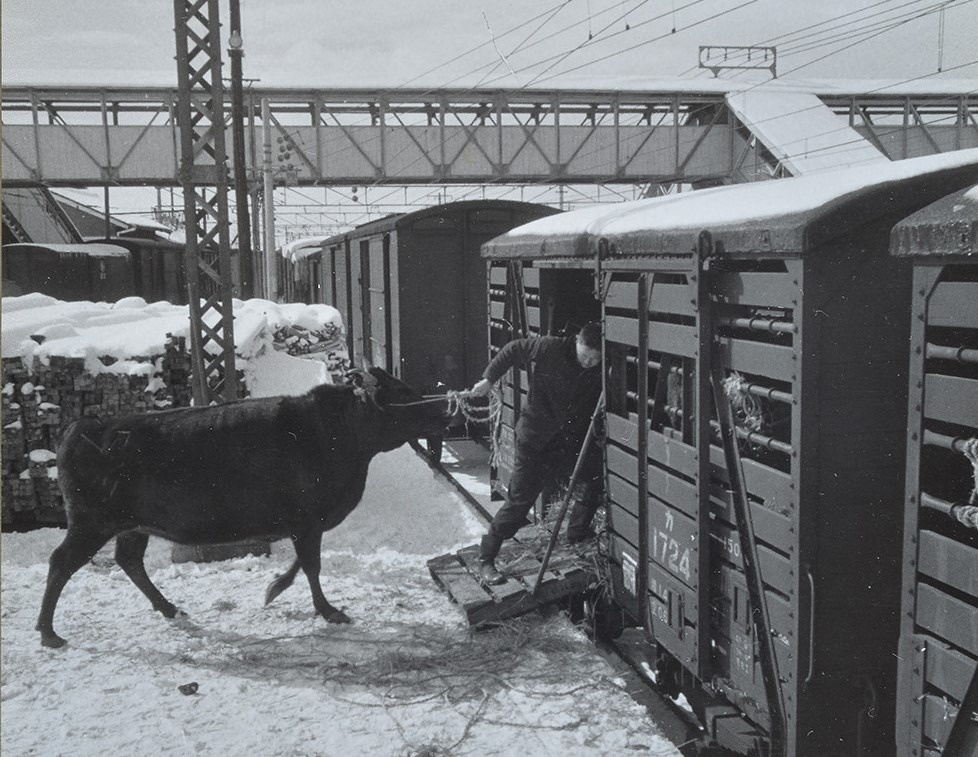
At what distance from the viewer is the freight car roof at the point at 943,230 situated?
276 centimetres

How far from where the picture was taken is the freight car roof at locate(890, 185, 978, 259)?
9.06 feet

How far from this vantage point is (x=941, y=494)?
3.21m

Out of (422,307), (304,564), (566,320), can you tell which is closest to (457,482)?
(422,307)

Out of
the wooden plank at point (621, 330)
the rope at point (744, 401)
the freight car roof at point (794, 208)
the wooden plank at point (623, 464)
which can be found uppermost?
the freight car roof at point (794, 208)

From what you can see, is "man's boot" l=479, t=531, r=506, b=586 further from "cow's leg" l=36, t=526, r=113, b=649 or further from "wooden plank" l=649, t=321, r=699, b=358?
"cow's leg" l=36, t=526, r=113, b=649

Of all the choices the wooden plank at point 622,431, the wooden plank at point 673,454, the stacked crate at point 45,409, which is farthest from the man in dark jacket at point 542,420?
the stacked crate at point 45,409

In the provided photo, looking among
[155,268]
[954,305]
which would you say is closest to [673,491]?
[954,305]

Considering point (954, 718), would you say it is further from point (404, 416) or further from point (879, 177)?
point (404, 416)

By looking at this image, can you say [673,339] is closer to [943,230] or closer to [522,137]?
[943,230]

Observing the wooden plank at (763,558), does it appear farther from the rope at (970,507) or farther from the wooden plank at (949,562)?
the rope at (970,507)

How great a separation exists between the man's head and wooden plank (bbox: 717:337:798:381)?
6.29 feet

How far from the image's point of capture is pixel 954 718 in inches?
113

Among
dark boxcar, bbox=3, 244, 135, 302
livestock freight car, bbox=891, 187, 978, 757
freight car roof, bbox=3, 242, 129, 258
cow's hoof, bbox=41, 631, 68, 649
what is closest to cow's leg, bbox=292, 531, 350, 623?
cow's hoof, bbox=41, 631, 68, 649

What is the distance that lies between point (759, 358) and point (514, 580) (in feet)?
10.6
